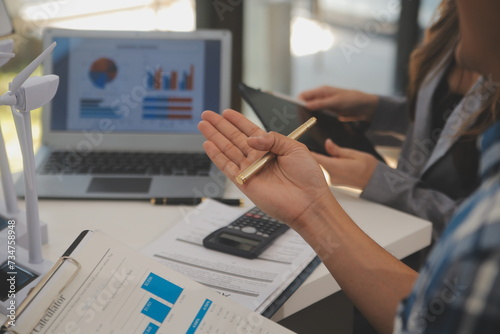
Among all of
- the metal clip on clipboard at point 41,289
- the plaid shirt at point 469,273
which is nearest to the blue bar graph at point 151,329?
A: the metal clip on clipboard at point 41,289

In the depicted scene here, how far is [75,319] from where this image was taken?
29.4 inches

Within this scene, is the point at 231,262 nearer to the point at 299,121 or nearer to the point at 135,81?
the point at 299,121

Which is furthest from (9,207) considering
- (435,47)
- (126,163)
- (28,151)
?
(435,47)

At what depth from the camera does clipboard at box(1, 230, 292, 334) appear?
739 mm

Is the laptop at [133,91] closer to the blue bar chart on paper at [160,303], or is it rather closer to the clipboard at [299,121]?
the clipboard at [299,121]

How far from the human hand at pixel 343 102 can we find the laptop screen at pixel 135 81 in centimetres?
27

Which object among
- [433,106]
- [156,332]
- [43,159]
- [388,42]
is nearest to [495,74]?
[156,332]

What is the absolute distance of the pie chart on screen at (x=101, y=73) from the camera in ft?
4.71

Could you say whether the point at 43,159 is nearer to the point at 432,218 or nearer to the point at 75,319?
the point at 75,319

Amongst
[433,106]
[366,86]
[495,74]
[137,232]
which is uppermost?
[495,74]

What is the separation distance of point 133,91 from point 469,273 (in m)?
→ 1.12

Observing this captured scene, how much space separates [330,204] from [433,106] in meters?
0.75

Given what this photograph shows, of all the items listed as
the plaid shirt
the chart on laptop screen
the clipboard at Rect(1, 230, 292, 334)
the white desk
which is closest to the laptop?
the chart on laptop screen

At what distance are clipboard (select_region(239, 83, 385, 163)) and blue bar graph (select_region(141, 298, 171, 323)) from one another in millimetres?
534
